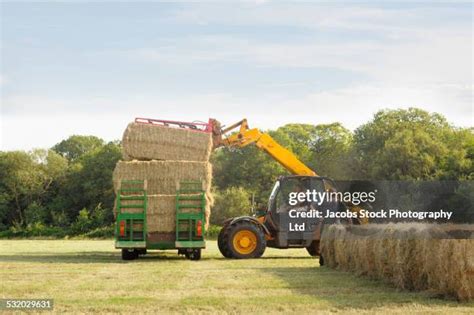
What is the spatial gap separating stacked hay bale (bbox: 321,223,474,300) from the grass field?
238 millimetres

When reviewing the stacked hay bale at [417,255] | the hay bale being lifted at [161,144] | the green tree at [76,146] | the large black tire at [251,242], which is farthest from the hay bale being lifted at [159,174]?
the green tree at [76,146]

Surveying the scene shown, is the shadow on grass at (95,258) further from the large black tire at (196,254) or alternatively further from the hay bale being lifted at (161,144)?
the hay bale being lifted at (161,144)

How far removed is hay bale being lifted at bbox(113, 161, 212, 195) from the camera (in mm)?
19234

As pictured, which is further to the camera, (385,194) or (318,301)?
(385,194)

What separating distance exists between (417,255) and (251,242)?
8.36 metres

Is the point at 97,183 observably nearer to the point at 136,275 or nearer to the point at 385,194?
the point at 385,194

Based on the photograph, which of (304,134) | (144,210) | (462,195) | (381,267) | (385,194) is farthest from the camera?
(304,134)

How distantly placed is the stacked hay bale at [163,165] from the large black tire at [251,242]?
0.68m

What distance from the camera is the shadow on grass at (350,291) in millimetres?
10328

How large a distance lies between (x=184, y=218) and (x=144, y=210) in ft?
3.17

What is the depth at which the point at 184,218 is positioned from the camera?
1903 centimetres

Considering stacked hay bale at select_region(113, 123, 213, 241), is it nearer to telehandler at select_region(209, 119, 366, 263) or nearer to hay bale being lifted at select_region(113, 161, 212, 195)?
hay bale being lifted at select_region(113, 161, 212, 195)

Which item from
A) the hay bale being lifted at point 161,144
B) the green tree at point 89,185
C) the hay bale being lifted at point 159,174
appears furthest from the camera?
the green tree at point 89,185

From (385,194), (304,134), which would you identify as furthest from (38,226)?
(304,134)
